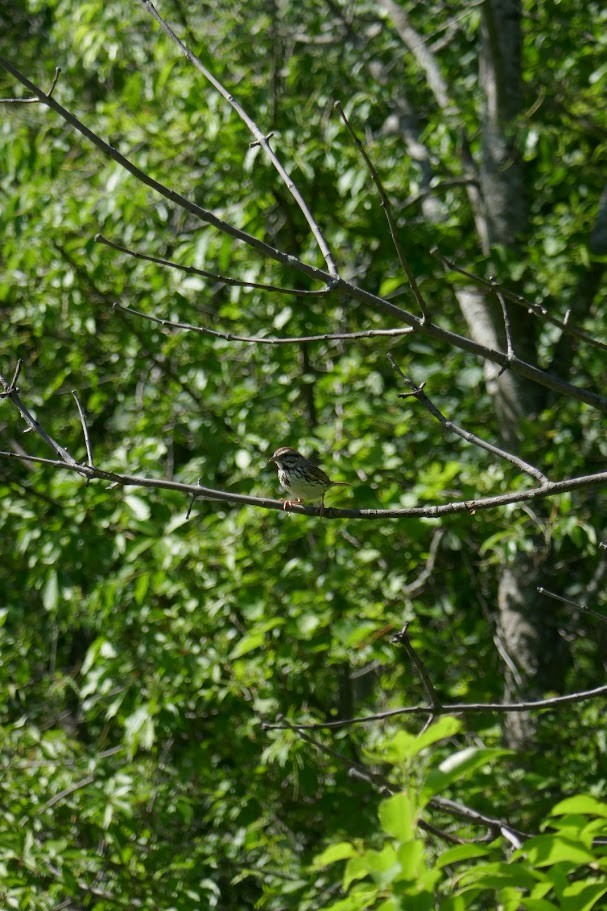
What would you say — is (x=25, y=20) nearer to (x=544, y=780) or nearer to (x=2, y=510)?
(x=2, y=510)

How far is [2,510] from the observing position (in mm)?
5176

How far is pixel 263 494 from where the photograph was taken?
208 inches

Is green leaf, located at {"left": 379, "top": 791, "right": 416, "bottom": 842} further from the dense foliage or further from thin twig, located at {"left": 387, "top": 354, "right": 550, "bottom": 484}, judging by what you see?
the dense foliage

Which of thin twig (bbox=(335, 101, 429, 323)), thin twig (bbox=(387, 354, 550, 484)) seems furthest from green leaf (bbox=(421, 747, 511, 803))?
thin twig (bbox=(335, 101, 429, 323))

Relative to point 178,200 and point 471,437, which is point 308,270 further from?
point 471,437

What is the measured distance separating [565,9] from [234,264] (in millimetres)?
2553

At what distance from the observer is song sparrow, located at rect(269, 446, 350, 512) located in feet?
13.6

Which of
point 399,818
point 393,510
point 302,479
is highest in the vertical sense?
point 393,510

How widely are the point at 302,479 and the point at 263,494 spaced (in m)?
1.15

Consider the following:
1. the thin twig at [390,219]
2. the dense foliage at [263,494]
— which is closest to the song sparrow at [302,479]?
the dense foliage at [263,494]

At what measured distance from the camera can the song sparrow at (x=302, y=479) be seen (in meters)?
4.14

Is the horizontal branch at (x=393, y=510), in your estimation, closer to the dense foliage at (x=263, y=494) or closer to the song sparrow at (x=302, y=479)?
the song sparrow at (x=302, y=479)

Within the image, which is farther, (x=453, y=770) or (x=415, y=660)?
(x=415, y=660)

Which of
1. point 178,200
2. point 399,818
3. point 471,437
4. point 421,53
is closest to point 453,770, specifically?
point 399,818
